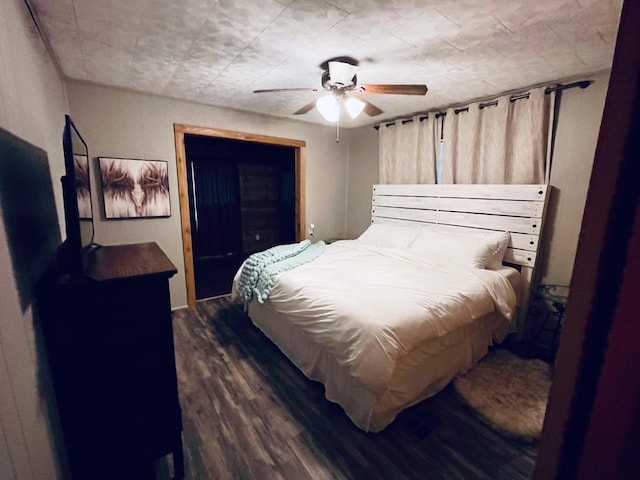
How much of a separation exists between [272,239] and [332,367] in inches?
176

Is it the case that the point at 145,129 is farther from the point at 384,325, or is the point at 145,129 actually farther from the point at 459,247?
the point at 459,247

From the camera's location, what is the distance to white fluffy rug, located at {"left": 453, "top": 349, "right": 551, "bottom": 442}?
1.72m

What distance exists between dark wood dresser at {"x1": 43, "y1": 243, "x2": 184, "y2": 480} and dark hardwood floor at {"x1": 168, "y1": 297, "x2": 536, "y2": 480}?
0.37 meters

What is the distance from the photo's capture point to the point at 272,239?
240 inches

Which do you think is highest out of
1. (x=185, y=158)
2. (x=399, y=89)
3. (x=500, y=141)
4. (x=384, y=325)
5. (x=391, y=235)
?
(x=399, y=89)

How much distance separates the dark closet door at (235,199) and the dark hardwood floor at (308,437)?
2.87 m

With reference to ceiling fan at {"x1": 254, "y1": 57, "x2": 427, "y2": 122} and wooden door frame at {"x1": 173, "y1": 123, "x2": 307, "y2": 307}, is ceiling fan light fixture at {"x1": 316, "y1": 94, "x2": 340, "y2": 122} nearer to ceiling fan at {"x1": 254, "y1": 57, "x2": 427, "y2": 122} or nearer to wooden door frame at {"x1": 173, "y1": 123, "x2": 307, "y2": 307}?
ceiling fan at {"x1": 254, "y1": 57, "x2": 427, "y2": 122}

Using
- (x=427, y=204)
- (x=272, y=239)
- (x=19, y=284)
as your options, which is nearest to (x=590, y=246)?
(x=19, y=284)

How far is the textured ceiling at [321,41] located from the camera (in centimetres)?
148

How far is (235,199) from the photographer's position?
5570 mm

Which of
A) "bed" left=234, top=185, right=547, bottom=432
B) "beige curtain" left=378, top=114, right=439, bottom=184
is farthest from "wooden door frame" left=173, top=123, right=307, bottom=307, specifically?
"beige curtain" left=378, top=114, right=439, bottom=184

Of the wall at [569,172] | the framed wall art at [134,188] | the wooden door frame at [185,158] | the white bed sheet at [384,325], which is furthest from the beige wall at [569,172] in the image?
the framed wall art at [134,188]

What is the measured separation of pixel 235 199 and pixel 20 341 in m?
4.91

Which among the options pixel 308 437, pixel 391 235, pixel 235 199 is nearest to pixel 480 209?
pixel 391 235
